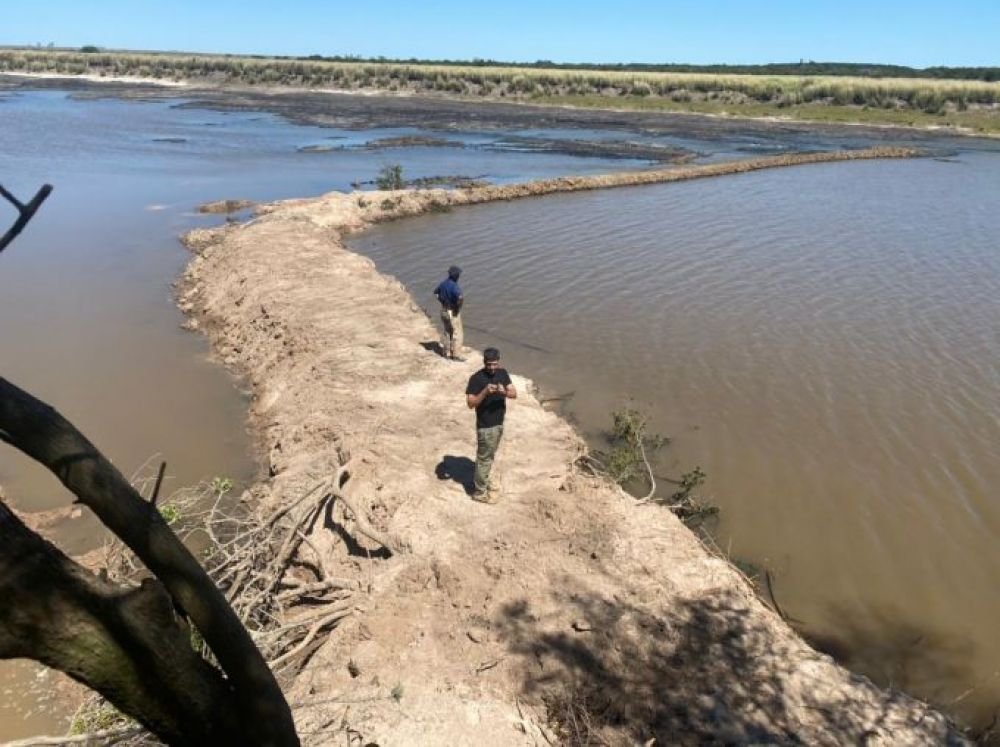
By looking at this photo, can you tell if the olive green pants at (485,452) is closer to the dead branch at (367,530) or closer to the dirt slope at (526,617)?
the dirt slope at (526,617)

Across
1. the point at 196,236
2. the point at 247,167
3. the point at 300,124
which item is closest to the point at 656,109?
the point at 300,124

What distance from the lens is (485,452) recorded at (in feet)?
24.6

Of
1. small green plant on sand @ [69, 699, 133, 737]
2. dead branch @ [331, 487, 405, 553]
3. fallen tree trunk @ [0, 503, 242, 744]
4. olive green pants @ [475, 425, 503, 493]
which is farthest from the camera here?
olive green pants @ [475, 425, 503, 493]

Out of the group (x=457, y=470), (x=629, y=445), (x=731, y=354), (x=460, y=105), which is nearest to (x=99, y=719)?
(x=457, y=470)

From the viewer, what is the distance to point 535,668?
5.62m

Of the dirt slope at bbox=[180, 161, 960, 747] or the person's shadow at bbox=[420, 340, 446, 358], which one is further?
the person's shadow at bbox=[420, 340, 446, 358]

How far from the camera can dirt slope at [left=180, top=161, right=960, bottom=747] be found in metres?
5.27

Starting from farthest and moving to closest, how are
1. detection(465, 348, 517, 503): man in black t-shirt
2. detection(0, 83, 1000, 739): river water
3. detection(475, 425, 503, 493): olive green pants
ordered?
detection(0, 83, 1000, 739): river water → detection(475, 425, 503, 493): olive green pants → detection(465, 348, 517, 503): man in black t-shirt

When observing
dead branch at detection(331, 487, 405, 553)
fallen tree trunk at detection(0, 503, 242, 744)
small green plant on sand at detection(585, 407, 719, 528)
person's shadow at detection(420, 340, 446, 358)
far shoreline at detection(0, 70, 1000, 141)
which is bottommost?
small green plant on sand at detection(585, 407, 719, 528)

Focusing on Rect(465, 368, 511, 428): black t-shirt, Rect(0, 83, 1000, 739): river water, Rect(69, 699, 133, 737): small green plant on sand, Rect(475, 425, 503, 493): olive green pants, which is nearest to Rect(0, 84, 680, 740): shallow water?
Rect(0, 83, 1000, 739): river water

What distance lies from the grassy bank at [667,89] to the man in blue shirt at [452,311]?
210ft

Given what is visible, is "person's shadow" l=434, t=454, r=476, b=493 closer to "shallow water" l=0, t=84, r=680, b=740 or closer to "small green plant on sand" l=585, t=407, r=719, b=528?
"small green plant on sand" l=585, t=407, r=719, b=528

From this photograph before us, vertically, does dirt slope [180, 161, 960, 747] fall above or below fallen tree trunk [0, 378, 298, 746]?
below

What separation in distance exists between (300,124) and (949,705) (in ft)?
192
